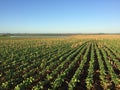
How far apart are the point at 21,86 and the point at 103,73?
229 inches

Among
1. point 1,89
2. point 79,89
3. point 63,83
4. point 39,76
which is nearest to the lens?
point 1,89

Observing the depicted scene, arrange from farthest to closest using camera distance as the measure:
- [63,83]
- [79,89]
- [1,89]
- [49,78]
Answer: [49,78]
[63,83]
[79,89]
[1,89]

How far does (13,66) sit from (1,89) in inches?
236

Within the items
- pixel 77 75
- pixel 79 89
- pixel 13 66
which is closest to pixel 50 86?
pixel 79 89

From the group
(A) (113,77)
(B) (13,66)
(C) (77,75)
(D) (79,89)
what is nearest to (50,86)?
(D) (79,89)

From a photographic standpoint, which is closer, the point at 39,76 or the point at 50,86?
the point at 50,86

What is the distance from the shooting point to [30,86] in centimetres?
960

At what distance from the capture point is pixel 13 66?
1473cm

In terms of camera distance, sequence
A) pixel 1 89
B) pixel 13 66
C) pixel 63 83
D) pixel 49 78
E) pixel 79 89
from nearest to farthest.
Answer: pixel 1 89 → pixel 79 89 → pixel 63 83 → pixel 49 78 → pixel 13 66

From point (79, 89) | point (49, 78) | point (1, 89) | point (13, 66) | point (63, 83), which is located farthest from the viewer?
point (13, 66)

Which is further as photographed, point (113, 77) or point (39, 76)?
point (39, 76)

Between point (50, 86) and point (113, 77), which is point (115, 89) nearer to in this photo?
point (113, 77)

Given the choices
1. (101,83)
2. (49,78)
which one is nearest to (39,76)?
(49,78)

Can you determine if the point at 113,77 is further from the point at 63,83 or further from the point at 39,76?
the point at 39,76
